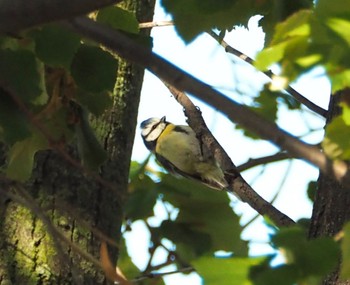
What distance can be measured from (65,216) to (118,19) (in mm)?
607

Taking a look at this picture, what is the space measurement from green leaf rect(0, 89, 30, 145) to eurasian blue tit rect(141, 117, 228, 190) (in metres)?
1.85

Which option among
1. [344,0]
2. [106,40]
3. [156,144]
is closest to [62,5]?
[106,40]

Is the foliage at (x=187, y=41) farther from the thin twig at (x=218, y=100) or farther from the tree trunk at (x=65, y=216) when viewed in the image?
the tree trunk at (x=65, y=216)

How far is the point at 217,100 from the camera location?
1.82 ft

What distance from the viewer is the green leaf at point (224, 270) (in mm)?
564

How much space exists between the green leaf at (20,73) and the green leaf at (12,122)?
0.01 m

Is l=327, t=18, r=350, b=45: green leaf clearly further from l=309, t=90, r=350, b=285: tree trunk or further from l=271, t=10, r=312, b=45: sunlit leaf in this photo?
l=309, t=90, r=350, b=285: tree trunk

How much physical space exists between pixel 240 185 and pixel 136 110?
28 cm

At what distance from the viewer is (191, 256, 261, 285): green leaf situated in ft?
1.85

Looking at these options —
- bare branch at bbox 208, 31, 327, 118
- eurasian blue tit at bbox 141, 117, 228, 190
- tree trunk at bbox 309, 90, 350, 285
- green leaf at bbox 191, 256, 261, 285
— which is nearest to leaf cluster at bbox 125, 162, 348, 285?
green leaf at bbox 191, 256, 261, 285

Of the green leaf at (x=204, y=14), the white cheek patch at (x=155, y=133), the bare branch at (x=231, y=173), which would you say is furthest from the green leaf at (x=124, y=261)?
the white cheek patch at (x=155, y=133)

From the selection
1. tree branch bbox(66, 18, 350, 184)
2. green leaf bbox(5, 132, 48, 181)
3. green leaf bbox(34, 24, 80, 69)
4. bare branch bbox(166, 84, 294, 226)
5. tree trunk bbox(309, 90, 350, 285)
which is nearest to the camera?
tree branch bbox(66, 18, 350, 184)

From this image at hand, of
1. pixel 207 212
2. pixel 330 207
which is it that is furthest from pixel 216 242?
pixel 330 207

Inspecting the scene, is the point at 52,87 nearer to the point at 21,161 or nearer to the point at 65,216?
the point at 21,161
